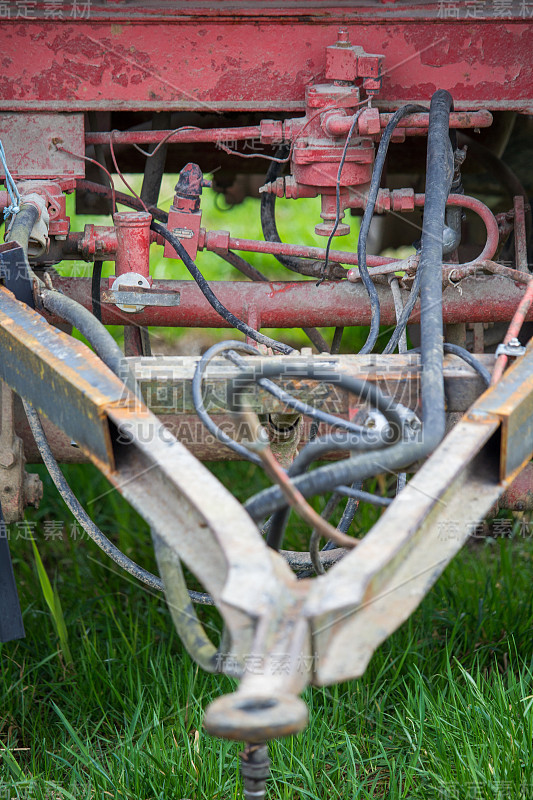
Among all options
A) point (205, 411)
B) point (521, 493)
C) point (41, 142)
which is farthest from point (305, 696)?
point (41, 142)

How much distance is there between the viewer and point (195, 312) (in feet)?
7.19

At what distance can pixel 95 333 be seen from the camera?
4.78 ft

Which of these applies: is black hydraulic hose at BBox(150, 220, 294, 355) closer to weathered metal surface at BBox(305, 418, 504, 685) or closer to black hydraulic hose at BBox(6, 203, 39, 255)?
black hydraulic hose at BBox(6, 203, 39, 255)

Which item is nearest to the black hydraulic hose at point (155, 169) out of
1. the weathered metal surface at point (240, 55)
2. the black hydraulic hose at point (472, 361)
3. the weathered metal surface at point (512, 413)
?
the weathered metal surface at point (240, 55)

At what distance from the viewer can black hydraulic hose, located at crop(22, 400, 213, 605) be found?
1.67 meters

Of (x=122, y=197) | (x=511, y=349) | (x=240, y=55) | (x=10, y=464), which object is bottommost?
(x=10, y=464)

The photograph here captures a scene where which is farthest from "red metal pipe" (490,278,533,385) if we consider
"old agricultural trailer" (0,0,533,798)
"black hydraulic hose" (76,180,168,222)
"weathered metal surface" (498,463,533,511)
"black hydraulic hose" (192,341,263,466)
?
"black hydraulic hose" (76,180,168,222)

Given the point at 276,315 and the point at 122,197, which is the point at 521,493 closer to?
the point at 276,315

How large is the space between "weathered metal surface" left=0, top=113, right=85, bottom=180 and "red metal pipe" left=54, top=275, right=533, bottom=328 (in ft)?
0.89

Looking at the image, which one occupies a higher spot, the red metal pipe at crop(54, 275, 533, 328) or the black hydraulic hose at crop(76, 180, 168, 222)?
the black hydraulic hose at crop(76, 180, 168, 222)

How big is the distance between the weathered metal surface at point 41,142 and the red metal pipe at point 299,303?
0.89 ft

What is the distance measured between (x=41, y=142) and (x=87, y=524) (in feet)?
3.17

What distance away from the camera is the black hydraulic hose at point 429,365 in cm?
107

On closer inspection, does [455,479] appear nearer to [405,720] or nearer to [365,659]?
[365,659]
